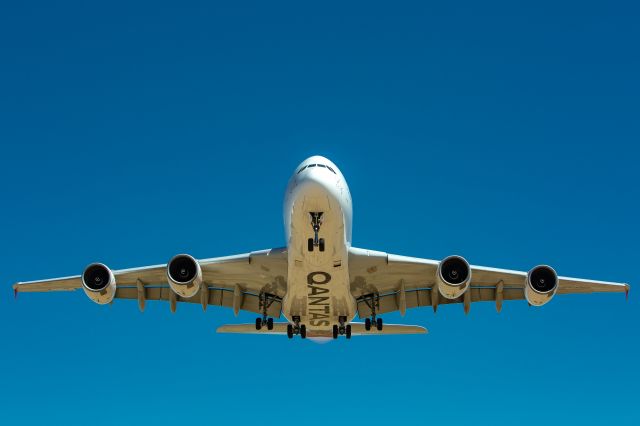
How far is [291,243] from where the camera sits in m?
25.2

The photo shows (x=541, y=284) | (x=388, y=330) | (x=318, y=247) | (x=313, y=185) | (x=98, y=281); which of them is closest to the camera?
(x=313, y=185)

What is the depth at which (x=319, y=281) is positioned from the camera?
26.5 metres

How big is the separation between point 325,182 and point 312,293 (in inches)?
205

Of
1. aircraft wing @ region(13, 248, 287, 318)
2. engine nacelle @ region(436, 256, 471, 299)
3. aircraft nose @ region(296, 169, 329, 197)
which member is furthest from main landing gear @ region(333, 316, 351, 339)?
aircraft nose @ region(296, 169, 329, 197)

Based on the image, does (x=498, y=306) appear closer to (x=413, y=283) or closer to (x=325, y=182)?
(x=413, y=283)

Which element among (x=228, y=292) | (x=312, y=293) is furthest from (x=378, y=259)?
(x=228, y=292)

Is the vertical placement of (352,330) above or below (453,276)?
below

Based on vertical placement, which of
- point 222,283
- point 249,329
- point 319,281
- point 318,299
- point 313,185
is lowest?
point 249,329

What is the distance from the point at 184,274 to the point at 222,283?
334 cm

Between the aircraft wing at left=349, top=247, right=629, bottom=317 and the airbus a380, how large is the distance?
36mm

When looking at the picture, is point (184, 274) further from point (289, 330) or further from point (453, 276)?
point (453, 276)

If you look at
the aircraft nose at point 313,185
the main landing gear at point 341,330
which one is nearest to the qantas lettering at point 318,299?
the main landing gear at point 341,330

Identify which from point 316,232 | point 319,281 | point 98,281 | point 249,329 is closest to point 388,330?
point 319,281

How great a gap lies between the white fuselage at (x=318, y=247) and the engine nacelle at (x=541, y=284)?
584 cm
